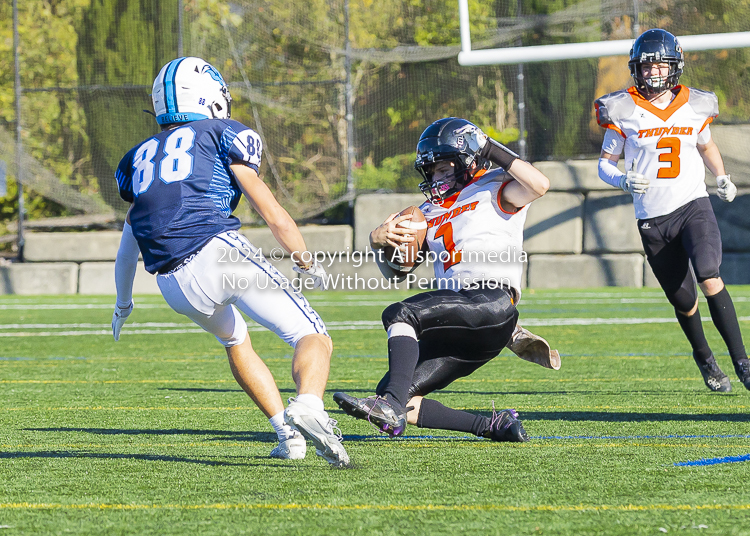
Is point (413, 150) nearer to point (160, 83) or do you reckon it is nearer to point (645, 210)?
point (645, 210)

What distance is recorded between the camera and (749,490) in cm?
277

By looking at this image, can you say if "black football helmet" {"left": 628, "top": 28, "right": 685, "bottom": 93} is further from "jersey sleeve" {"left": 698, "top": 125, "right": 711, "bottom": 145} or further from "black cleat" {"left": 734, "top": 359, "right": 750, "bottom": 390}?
"black cleat" {"left": 734, "top": 359, "right": 750, "bottom": 390}

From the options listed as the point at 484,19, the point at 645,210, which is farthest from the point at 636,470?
the point at 484,19

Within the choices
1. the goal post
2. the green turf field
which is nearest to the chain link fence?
the goal post

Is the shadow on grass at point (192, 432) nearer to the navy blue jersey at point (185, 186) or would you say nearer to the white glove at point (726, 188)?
the navy blue jersey at point (185, 186)

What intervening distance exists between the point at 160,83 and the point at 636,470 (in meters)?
2.04

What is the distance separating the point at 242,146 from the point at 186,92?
0.34 m

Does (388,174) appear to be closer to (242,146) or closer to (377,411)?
(242,146)

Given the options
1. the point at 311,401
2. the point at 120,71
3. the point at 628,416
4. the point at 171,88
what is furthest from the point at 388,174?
the point at 311,401

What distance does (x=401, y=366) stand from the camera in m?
3.45

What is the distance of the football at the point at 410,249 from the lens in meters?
3.83

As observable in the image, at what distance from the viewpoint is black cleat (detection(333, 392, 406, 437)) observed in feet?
10.5

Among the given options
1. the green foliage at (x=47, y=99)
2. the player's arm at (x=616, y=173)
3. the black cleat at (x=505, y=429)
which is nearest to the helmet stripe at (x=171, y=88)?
the black cleat at (x=505, y=429)

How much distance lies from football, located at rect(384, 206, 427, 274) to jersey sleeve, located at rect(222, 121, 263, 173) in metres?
0.68
